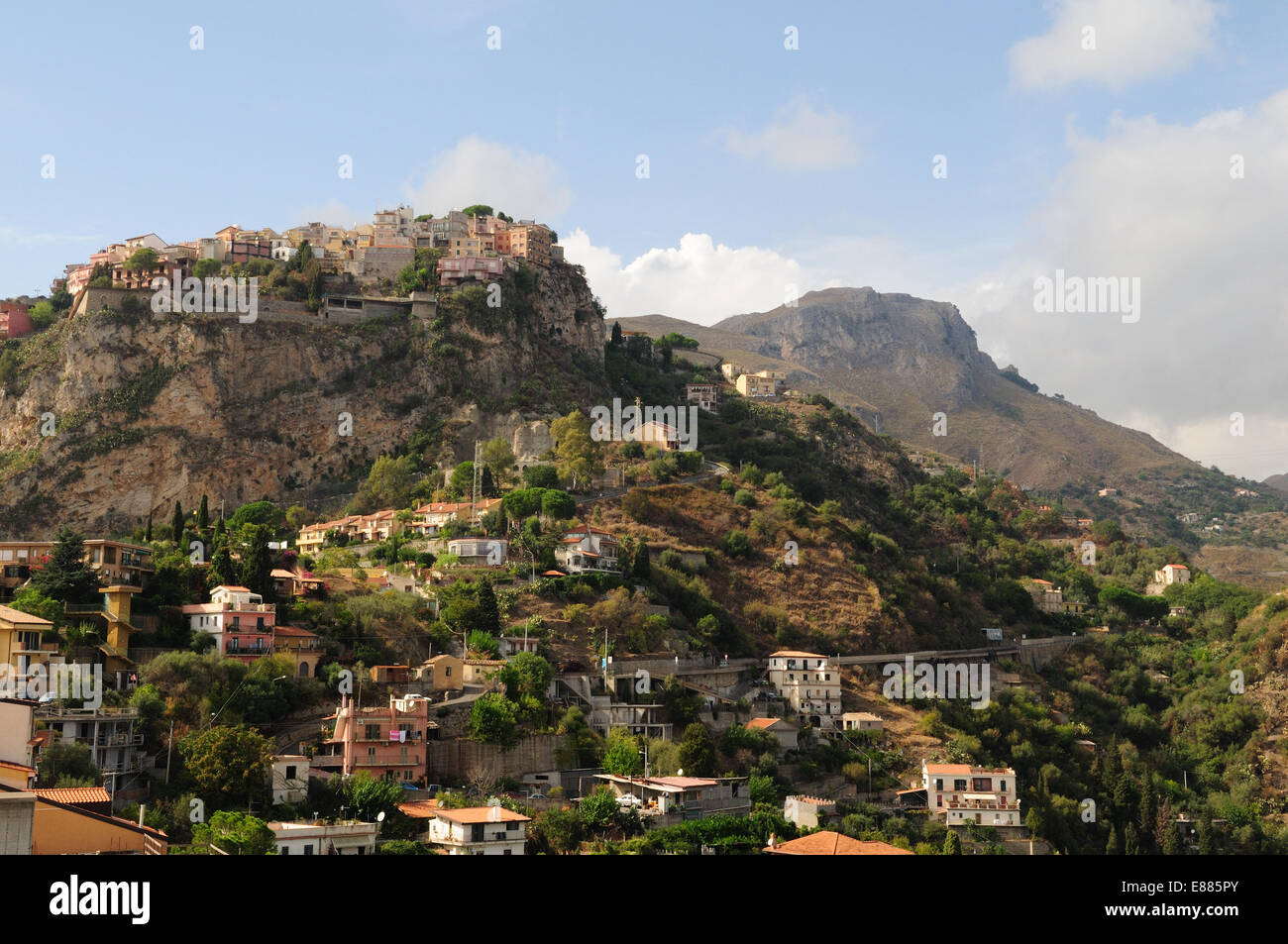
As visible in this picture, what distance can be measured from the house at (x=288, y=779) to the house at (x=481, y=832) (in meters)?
3.84

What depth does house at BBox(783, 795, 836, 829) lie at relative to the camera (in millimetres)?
42497

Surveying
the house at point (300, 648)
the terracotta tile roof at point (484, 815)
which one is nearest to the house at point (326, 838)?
the terracotta tile roof at point (484, 815)

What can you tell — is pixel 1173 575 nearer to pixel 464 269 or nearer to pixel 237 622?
pixel 464 269

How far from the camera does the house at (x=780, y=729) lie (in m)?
50.0

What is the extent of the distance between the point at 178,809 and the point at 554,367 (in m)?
54.7

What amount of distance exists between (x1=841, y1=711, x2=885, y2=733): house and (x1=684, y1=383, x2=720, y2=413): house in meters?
40.5

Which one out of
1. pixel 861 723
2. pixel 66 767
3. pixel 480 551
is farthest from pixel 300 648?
pixel 861 723

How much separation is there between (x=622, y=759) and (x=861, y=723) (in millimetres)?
13532

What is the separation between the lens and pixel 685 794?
41062 millimetres

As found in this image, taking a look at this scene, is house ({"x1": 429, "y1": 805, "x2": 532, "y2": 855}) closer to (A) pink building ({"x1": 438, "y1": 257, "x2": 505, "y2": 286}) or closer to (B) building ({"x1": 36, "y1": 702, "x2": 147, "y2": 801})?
(B) building ({"x1": 36, "y1": 702, "x2": 147, "y2": 801})

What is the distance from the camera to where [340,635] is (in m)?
46.9
